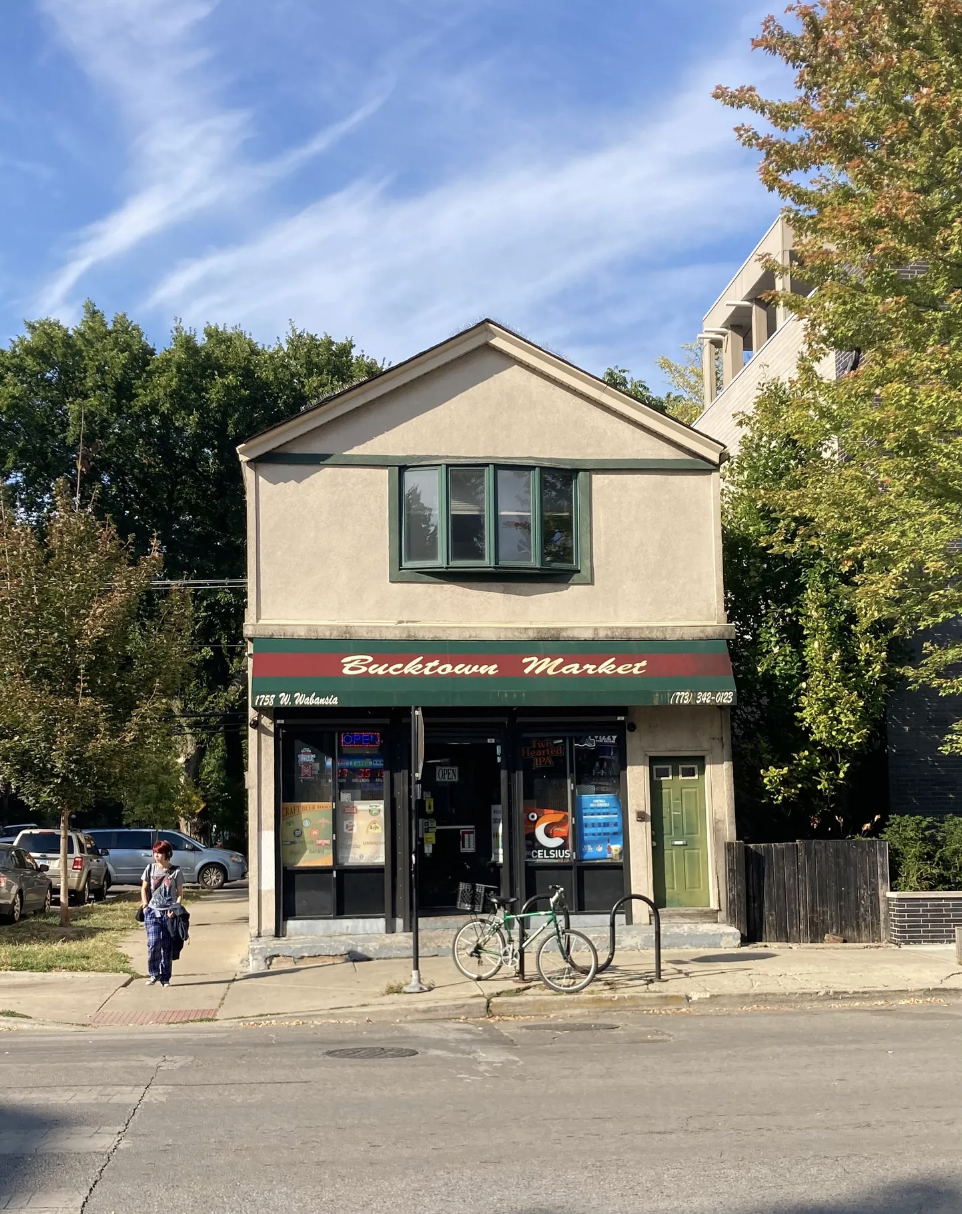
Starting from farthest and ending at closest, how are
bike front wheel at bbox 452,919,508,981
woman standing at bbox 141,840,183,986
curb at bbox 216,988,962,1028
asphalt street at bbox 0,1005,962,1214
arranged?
1. woman standing at bbox 141,840,183,986
2. bike front wheel at bbox 452,919,508,981
3. curb at bbox 216,988,962,1028
4. asphalt street at bbox 0,1005,962,1214

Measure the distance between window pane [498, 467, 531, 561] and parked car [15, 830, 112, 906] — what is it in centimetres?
1255

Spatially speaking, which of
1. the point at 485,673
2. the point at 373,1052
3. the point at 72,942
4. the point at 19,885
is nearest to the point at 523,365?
the point at 485,673

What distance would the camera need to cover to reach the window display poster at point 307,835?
606 inches

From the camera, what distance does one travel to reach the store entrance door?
1590 cm

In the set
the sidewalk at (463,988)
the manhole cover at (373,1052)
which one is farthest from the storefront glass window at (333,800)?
the manhole cover at (373,1052)

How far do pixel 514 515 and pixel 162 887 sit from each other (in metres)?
6.39

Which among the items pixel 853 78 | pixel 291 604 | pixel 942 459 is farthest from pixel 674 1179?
pixel 853 78

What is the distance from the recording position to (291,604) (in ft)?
51.5

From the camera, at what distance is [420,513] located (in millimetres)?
16156

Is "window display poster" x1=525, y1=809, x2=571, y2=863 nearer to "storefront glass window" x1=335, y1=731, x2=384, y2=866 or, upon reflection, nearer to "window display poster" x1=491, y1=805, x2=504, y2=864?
"window display poster" x1=491, y1=805, x2=504, y2=864

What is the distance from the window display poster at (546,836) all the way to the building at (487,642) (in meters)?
0.03

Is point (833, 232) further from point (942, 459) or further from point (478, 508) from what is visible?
point (478, 508)

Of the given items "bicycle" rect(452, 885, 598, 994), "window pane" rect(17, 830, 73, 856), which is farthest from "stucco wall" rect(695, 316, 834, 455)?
"window pane" rect(17, 830, 73, 856)

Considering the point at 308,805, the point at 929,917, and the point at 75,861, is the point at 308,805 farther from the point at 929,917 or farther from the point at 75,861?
the point at 75,861
